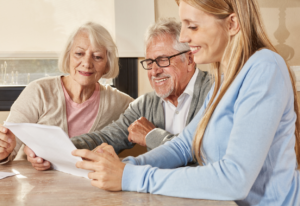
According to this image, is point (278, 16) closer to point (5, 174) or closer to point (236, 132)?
point (236, 132)

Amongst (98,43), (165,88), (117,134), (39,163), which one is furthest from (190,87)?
(39,163)

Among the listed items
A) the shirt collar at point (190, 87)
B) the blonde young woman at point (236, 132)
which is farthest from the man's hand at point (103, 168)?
the shirt collar at point (190, 87)

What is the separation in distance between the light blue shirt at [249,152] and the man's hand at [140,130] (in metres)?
0.69

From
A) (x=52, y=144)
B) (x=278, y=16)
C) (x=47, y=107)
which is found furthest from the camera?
(x=278, y=16)

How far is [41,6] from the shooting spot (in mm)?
2174

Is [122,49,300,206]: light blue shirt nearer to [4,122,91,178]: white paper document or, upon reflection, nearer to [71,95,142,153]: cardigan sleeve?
[4,122,91,178]: white paper document

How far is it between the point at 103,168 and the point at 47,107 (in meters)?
1.05

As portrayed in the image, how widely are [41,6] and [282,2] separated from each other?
5.72ft

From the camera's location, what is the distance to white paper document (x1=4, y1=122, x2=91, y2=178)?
3.00 ft

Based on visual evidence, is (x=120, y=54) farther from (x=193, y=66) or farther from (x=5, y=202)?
(x=5, y=202)

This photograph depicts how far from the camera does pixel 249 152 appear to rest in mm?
706

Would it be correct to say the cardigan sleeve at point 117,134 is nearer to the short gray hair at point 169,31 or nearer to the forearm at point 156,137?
the forearm at point 156,137

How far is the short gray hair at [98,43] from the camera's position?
1800 mm

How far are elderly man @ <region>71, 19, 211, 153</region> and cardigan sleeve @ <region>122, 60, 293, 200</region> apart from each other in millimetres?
825
